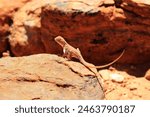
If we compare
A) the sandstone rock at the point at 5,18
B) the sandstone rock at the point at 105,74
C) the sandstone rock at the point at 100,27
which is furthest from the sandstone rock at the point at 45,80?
the sandstone rock at the point at 5,18

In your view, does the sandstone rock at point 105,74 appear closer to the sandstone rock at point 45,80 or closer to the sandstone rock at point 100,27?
the sandstone rock at point 100,27

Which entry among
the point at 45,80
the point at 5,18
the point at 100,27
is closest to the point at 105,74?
the point at 100,27

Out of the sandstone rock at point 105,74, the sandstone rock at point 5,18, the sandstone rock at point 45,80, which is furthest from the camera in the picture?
the sandstone rock at point 5,18

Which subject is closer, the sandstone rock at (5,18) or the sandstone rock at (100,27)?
the sandstone rock at (100,27)

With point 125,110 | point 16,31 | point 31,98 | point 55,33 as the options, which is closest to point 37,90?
point 31,98

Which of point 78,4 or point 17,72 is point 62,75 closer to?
point 17,72

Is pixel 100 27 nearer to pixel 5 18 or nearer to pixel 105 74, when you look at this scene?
pixel 105 74
